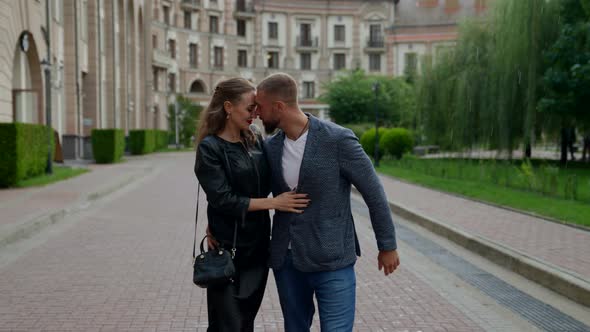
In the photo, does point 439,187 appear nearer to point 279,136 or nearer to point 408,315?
point 408,315

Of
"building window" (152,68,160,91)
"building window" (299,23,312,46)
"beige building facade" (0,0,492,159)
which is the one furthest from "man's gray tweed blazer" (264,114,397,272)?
"building window" (299,23,312,46)

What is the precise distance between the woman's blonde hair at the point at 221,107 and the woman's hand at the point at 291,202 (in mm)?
411

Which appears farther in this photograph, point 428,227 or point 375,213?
point 428,227

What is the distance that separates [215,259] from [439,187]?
16066mm

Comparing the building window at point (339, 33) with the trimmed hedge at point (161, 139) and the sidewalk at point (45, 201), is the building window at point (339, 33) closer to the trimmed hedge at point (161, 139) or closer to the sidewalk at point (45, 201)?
the trimmed hedge at point (161, 139)

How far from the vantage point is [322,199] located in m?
3.51

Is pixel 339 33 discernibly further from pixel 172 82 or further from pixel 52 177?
pixel 52 177

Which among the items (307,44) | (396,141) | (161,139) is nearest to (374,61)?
(307,44)

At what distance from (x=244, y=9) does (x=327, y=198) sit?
71.7 metres

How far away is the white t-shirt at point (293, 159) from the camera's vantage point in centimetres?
358

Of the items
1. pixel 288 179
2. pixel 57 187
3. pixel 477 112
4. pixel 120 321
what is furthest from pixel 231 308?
pixel 477 112

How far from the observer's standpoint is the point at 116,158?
32312mm

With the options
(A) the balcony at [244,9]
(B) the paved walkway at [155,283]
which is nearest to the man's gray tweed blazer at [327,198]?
(B) the paved walkway at [155,283]

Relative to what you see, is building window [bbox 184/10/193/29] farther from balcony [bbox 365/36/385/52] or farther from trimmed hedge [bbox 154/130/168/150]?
balcony [bbox 365/36/385/52]
